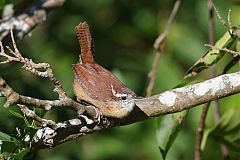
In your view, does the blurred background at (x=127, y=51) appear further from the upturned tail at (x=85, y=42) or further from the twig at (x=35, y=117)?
the twig at (x=35, y=117)

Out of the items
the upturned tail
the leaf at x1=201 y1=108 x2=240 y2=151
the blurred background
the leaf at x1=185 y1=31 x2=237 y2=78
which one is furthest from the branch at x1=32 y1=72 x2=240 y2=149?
the blurred background

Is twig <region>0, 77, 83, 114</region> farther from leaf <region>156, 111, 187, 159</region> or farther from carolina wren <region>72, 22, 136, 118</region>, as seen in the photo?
leaf <region>156, 111, 187, 159</region>

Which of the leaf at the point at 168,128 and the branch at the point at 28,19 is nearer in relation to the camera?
the leaf at the point at 168,128

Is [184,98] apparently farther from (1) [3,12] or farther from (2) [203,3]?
(2) [203,3]

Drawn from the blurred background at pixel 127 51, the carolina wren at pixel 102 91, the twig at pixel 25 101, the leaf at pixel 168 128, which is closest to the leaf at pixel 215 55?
the leaf at pixel 168 128

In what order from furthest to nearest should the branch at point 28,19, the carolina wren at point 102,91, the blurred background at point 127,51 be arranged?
the blurred background at point 127,51, the branch at point 28,19, the carolina wren at point 102,91

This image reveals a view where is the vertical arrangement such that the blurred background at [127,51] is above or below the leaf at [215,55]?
below

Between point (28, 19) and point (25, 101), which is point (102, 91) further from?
point (28, 19)
